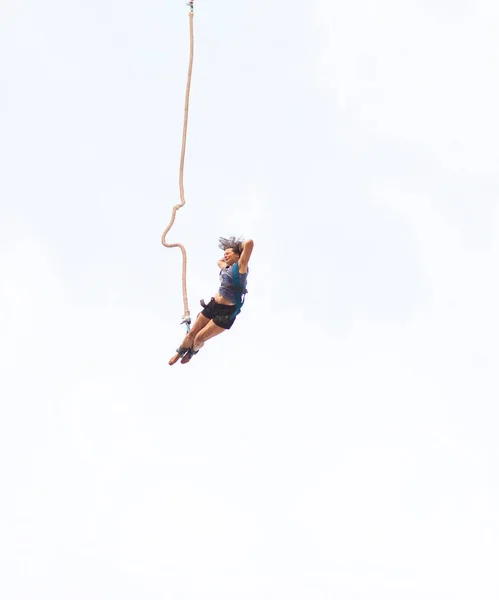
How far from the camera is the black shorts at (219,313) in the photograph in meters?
26.2

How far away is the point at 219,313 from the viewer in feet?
86.1

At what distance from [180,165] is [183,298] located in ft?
7.36

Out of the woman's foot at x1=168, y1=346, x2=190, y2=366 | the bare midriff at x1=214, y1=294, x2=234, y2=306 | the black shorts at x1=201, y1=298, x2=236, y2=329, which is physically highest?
the bare midriff at x1=214, y1=294, x2=234, y2=306

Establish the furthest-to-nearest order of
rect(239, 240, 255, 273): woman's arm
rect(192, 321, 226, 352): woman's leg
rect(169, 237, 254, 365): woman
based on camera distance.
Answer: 1. rect(192, 321, 226, 352): woman's leg
2. rect(169, 237, 254, 365): woman
3. rect(239, 240, 255, 273): woman's arm

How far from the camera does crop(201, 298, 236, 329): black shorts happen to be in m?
26.2

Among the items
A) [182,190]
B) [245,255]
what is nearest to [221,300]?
[245,255]

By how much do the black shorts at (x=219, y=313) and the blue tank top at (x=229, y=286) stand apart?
0.18m

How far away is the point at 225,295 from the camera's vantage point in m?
26.1

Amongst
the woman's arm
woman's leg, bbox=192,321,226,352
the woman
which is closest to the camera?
the woman's arm

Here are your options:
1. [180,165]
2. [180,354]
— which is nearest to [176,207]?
[180,165]

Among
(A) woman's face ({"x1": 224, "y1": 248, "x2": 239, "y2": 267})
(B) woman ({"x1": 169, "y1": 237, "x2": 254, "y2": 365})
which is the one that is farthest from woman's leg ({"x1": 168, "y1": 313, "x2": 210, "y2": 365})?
(A) woman's face ({"x1": 224, "y1": 248, "x2": 239, "y2": 267})

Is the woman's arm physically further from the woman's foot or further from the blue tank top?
the woman's foot

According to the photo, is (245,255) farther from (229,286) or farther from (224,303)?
(224,303)

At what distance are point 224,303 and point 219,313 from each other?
0.22 m
